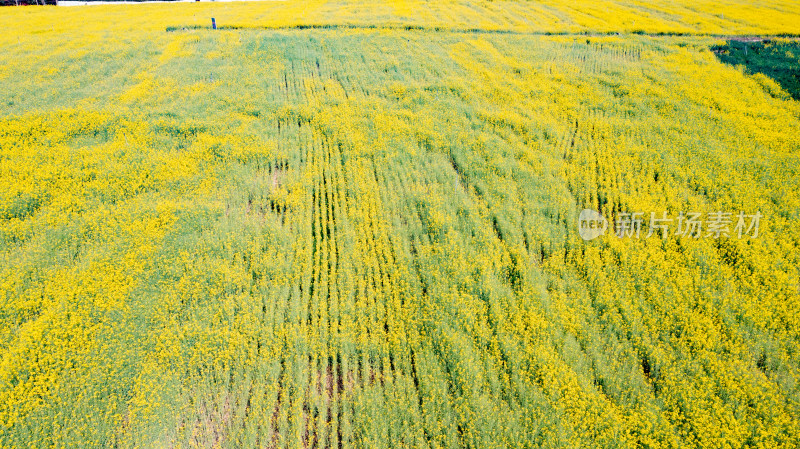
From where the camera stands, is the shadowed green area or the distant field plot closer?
the distant field plot

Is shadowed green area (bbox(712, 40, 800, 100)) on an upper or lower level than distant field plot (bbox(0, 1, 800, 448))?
upper

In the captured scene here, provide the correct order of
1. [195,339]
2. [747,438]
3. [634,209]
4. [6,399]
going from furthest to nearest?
[634,209] → [195,339] → [6,399] → [747,438]

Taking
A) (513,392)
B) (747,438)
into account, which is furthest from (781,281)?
(513,392)

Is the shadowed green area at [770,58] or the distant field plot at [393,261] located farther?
the shadowed green area at [770,58]

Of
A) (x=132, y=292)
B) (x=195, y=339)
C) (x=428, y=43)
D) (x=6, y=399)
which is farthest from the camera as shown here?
(x=428, y=43)

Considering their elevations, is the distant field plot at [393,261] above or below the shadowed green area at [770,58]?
below

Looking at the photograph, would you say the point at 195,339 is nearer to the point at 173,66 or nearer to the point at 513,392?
the point at 513,392

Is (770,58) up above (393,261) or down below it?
above

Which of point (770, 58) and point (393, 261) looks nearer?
point (393, 261)
